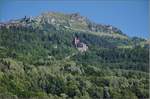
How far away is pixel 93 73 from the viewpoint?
1311 centimetres

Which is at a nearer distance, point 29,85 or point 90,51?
point 29,85

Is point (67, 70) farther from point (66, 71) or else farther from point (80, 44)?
point (80, 44)

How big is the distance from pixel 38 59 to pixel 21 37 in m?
1.59

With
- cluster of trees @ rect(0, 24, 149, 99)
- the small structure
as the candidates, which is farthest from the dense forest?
the small structure

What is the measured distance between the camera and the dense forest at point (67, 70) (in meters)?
10.2

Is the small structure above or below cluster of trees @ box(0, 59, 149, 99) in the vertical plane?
below

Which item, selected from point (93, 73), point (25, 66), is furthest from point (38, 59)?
point (93, 73)

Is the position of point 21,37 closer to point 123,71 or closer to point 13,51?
point 13,51

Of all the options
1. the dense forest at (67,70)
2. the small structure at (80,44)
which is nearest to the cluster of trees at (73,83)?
the dense forest at (67,70)

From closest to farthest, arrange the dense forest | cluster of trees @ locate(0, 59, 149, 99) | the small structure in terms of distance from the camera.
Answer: cluster of trees @ locate(0, 59, 149, 99)
the dense forest
the small structure

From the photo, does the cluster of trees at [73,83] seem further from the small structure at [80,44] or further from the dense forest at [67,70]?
the small structure at [80,44]

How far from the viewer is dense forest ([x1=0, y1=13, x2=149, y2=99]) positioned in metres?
10.2

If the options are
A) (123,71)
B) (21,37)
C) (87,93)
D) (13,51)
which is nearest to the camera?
(87,93)

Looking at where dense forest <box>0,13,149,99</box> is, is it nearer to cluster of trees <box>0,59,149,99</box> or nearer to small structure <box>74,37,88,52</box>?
cluster of trees <box>0,59,149,99</box>
